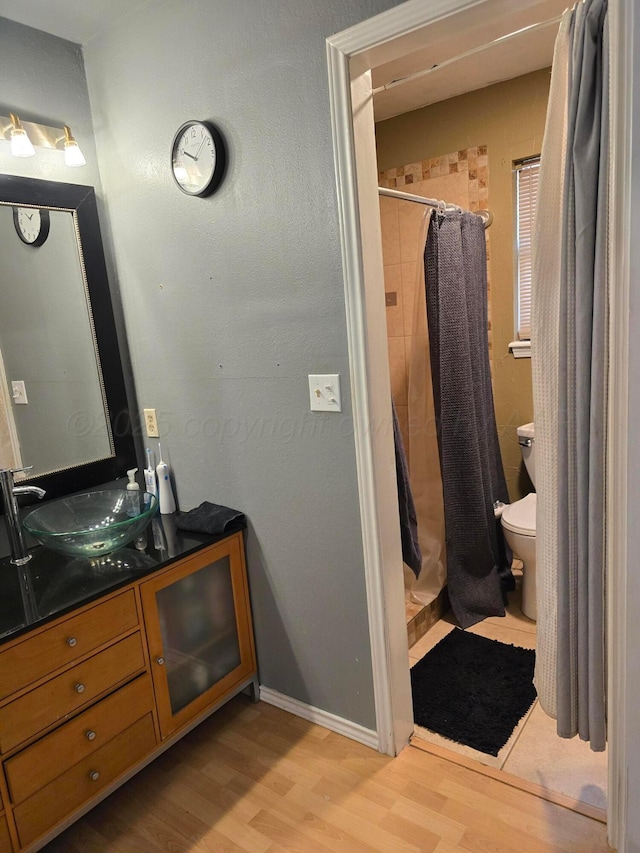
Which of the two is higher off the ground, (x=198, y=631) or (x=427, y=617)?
(x=198, y=631)

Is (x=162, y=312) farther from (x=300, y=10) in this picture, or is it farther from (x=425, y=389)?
(x=425, y=389)

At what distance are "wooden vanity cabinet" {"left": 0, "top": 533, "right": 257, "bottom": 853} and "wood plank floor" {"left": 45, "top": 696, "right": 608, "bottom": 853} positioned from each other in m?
0.13

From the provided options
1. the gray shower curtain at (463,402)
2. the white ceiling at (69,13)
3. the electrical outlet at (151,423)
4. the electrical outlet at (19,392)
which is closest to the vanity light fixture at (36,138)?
the white ceiling at (69,13)

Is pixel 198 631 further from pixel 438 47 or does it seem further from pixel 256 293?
pixel 438 47

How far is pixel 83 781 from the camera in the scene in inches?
61.8

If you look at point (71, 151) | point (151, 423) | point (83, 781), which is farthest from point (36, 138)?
point (83, 781)

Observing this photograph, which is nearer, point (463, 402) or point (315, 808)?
point (315, 808)

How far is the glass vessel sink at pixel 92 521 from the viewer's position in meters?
1.65

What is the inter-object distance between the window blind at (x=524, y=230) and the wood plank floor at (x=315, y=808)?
1.81m

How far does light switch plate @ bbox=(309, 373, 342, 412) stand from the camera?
1666mm

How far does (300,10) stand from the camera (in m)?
1.50

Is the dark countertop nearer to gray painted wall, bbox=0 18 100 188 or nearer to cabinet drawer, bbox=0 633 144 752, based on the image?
cabinet drawer, bbox=0 633 144 752

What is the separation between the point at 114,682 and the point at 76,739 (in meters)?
0.16

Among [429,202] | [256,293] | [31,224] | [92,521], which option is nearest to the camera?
[256,293]
